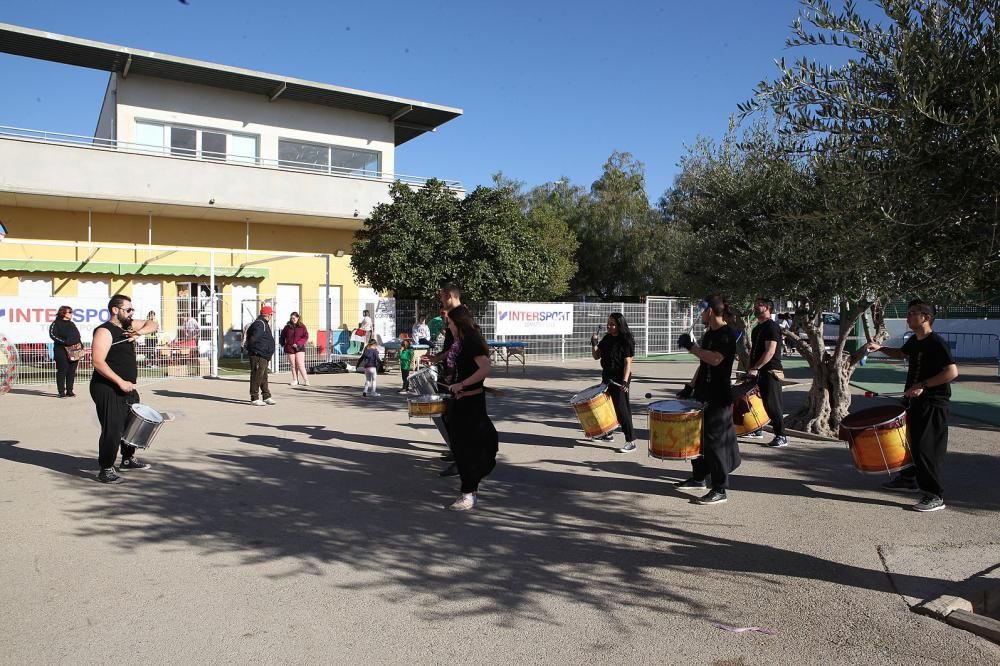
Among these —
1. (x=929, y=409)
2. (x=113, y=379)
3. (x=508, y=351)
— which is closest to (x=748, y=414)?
(x=929, y=409)

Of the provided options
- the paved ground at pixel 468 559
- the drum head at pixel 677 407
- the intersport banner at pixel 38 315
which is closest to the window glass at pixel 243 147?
the intersport banner at pixel 38 315

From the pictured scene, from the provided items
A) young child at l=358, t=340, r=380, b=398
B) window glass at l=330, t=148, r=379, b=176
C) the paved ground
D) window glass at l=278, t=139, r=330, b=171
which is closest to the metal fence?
young child at l=358, t=340, r=380, b=398

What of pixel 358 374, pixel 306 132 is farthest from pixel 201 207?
pixel 358 374

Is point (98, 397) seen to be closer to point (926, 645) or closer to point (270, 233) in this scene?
point (926, 645)

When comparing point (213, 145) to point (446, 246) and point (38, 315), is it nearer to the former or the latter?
point (446, 246)

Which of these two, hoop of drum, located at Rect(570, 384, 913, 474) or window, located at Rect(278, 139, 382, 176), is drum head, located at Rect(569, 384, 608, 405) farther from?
window, located at Rect(278, 139, 382, 176)

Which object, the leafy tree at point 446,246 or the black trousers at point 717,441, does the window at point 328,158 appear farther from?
the black trousers at point 717,441

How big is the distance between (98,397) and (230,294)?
18689mm

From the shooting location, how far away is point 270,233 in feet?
88.6

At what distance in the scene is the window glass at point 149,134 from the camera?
1007 inches

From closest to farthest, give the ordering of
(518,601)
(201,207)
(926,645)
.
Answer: (926,645) < (518,601) < (201,207)

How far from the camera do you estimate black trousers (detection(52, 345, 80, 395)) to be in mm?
14188

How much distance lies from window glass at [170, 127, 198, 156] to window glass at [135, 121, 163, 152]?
0.39m

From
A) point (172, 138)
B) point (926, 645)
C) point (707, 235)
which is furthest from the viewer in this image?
point (172, 138)
